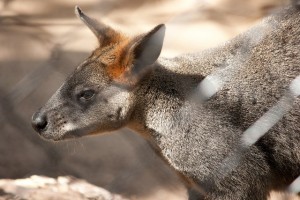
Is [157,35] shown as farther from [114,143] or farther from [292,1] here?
[114,143]

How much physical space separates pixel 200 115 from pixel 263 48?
39 centimetres

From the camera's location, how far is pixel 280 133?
9.26 ft

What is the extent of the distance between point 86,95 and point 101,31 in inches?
12.5

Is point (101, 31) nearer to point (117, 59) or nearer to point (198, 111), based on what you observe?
point (117, 59)

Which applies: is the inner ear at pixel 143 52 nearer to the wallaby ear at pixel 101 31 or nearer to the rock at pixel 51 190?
the wallaby ear at pixel 101 31

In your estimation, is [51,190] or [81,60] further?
[81,60]

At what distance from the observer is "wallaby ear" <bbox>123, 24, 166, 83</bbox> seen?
101 inches

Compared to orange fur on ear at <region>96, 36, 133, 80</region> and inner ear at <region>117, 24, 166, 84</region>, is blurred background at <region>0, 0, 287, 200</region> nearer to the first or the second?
orange fur on ear at <region>96, 36, 133, 80</region>

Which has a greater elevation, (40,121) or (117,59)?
(117,59)

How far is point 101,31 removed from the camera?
2.98 m

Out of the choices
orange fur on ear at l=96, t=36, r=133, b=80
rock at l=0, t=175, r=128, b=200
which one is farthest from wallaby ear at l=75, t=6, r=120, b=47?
rock at l=0, t=175, r=128, b=200

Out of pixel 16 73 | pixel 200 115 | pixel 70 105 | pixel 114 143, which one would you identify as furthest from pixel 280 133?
pixel 16 73

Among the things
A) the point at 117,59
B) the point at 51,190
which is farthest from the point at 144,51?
the point at 51,190

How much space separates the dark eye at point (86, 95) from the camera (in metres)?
2.82
